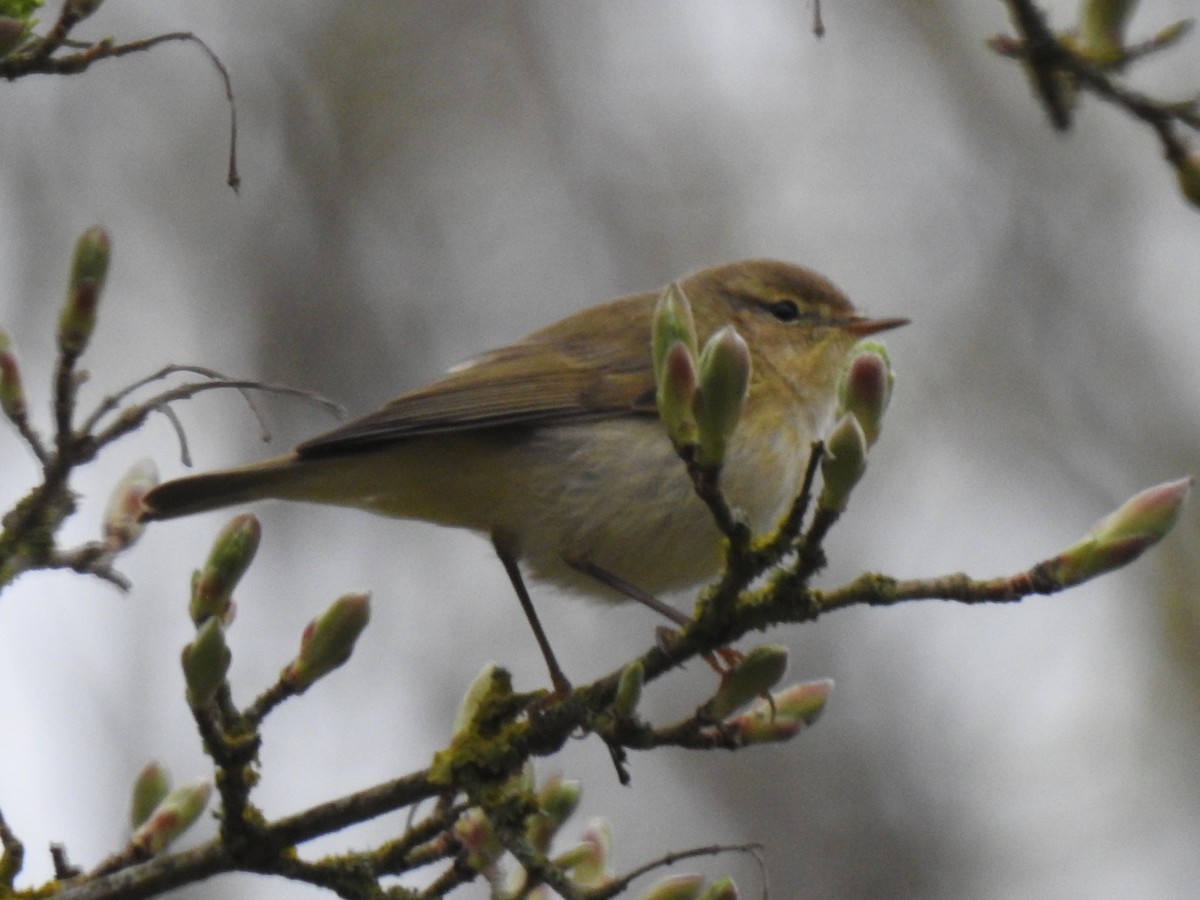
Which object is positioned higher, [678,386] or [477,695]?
[678,386]

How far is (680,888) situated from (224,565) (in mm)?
825

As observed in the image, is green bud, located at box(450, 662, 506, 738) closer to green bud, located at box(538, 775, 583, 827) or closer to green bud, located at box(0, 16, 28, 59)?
green bud, located at box(538, 775, 583, 827)

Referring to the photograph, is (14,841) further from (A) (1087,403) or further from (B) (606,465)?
(A) (1087,403)

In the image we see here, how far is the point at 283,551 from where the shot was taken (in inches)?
295

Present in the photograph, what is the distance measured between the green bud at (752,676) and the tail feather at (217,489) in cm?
144

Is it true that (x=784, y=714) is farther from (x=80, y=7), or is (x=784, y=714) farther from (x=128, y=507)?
(x=80, y=7)

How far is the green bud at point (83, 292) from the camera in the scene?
210cm

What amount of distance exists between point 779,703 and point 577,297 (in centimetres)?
617

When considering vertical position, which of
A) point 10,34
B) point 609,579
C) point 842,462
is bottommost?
point 609,579

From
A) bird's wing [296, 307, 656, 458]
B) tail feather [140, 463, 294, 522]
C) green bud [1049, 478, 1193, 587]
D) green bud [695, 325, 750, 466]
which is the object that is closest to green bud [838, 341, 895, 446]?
green bud [695, 325, 750, 466]

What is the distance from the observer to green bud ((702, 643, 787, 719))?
2146 millimetres

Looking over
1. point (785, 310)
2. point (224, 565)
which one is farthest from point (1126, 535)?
point (785, 310)

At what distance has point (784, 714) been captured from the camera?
2340mm

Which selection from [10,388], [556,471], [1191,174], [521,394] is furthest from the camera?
[521,394]
